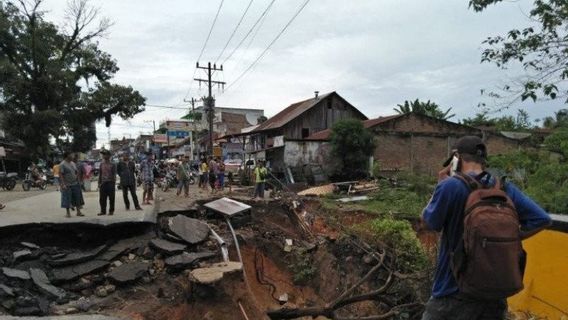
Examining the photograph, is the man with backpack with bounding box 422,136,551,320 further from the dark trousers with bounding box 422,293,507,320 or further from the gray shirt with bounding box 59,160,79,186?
the gray shirt with bounding box 59,160,79,186

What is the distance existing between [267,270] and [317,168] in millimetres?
18868

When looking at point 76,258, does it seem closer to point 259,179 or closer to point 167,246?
point 167,246

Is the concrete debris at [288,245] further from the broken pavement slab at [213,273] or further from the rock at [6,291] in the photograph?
the rock at [6,291]

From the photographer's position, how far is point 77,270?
7.57m

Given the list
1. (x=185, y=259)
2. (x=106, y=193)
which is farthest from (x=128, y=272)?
(x=106, y=193)

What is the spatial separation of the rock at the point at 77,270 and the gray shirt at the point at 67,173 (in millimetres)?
3238

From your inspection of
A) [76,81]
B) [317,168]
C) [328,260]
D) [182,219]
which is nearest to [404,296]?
[328,260]

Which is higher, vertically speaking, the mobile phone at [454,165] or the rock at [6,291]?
the mobile phone at [454,165]

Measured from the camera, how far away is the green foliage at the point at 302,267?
1076cm

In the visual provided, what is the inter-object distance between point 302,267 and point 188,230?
9.43 ft

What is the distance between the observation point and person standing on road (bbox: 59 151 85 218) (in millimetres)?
10258

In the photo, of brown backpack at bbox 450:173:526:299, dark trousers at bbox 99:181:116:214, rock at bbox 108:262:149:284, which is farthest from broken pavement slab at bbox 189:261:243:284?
brown backpack at bbox 450:173:526:299

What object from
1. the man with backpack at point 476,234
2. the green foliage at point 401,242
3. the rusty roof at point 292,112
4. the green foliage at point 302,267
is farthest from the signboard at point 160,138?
the man with backpack at point 476,234

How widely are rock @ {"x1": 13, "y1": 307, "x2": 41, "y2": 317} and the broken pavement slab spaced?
210 centimetres
